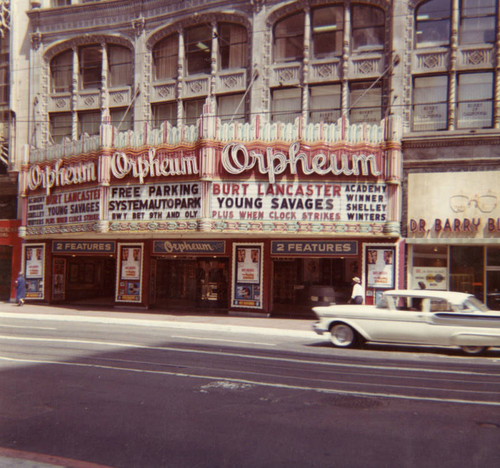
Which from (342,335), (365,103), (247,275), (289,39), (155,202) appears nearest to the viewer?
(342,335)

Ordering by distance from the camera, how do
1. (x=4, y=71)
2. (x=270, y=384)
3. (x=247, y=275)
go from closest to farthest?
1. (x=270, y=384)
2. (x=247, y=275)
3. (x=4, y=71)

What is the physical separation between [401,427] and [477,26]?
22612mm

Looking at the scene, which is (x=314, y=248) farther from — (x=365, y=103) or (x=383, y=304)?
(x=383, y=304)

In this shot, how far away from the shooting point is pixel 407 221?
25438 mm

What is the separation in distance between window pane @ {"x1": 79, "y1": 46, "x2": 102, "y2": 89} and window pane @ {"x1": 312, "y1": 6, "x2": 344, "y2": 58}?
13010 millimetres

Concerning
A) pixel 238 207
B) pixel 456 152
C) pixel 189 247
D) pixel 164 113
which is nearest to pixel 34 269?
pixel 189 247

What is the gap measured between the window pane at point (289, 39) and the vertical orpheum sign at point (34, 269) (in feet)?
56.0

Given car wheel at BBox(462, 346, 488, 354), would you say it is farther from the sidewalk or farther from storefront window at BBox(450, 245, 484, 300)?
storefront window at BBox(450, 245, 484, 300)

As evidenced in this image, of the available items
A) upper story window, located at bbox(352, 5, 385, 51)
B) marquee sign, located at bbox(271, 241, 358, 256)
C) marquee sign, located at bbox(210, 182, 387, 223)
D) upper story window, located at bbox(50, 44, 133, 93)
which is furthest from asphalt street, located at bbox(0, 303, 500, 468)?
Result: upper story window, located at bbox(50, 44, 133, 93)

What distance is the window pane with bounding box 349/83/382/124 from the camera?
88.0 feet

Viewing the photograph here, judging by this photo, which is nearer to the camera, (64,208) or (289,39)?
(289,39)

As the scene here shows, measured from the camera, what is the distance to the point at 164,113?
104 ft

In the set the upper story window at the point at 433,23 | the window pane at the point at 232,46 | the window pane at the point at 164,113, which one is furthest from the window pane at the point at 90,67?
the upper story window at the point at 433,23

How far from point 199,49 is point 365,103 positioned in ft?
31.7
